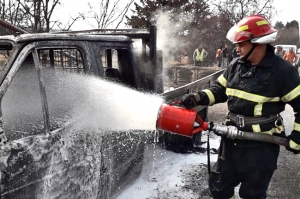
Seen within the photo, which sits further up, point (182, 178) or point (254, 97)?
point (254, 97)

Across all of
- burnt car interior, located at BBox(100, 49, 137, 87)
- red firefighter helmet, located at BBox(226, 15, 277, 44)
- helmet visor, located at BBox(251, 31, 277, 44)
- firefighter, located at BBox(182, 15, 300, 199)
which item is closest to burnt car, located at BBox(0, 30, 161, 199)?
burnt car interior, located at BBox(100, 49, 137, 87)

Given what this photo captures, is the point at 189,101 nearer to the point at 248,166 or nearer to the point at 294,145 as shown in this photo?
the point at 248,166

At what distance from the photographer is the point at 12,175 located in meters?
2.06

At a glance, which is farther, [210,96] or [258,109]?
[210,96]

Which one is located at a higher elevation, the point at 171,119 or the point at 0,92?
the point at 0,92

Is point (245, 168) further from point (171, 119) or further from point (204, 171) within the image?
point (204, 171)

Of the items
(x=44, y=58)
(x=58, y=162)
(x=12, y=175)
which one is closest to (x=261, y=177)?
(x=58, y=162)

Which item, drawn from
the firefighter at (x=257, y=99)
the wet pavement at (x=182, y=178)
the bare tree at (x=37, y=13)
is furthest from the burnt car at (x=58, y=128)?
the bare tree at (x=37, y=13)

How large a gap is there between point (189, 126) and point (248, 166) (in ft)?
2.08

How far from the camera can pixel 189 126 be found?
293 cm

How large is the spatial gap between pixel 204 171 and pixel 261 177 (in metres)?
1.94

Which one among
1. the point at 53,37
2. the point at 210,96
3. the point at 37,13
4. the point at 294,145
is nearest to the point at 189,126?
the point at 210,96

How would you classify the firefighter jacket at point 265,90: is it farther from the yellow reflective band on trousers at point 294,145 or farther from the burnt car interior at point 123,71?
the burnt car interior at point 123,71

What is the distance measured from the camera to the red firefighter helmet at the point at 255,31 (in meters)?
2.78
